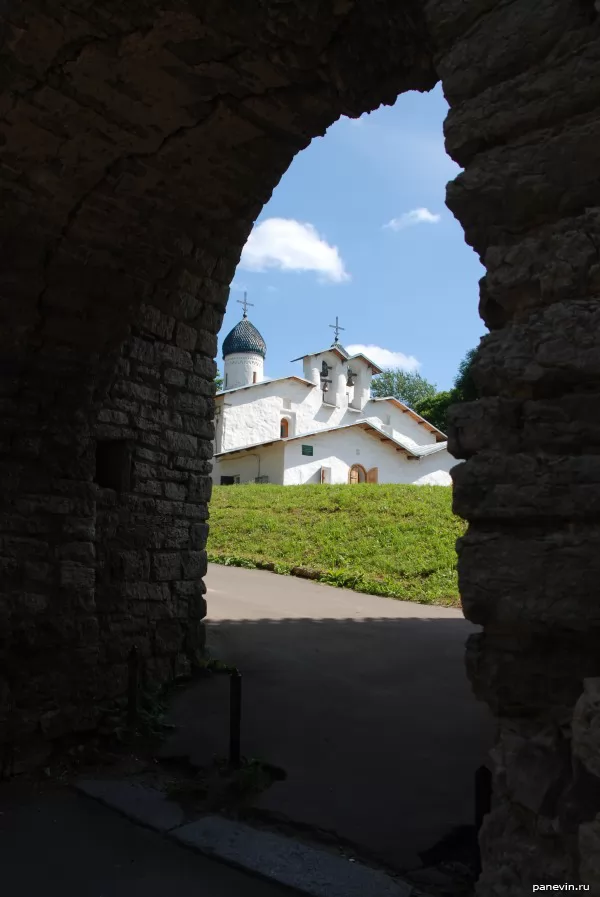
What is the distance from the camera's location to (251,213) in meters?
4.76

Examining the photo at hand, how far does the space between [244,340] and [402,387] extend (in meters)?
18.3

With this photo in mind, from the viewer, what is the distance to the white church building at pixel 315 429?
26797mm

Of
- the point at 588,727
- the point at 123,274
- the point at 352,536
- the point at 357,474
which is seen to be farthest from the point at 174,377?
the point at 357,474

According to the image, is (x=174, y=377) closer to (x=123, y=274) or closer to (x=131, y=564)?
(x=123, y=274)

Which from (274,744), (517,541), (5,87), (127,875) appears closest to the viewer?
(517,541)

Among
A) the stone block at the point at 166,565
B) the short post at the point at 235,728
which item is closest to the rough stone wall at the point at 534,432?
the short post at the point at 235,728

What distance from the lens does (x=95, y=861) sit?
318 centimetres

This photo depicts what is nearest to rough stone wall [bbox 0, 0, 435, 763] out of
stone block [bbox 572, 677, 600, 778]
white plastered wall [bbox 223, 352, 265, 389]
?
stone block [bbox 572, 677, 600, 778]

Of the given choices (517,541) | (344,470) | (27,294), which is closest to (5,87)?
(27,294)

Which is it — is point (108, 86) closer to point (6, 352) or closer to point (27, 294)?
point (27, 294)

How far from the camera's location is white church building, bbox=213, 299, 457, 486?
26797 millimetres

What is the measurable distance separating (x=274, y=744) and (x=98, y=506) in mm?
2014

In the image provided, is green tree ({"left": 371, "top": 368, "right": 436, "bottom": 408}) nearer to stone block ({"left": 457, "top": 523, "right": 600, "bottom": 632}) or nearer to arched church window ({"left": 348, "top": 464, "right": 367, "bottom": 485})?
arched church window ({"left": 348, "top": 464, "right": 367, "bottom": 485})

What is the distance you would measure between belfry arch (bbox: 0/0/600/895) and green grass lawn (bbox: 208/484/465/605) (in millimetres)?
6347
